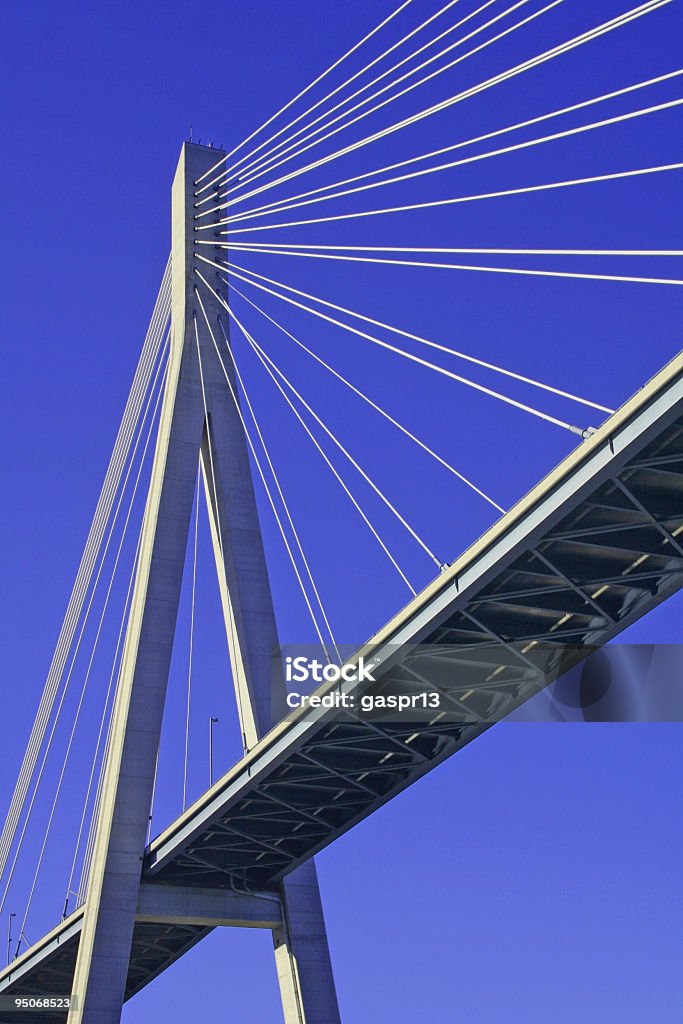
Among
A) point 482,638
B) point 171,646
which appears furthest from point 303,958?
point 482,638

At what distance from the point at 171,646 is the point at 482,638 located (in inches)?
386

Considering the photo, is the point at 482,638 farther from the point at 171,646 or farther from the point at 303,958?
the point at 303,958

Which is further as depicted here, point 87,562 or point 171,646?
point 87,562

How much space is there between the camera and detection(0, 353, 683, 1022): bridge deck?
20.0 m

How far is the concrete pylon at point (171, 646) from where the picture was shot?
104ft

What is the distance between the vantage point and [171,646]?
107 ft

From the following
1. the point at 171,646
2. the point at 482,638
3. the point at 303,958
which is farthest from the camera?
the point at 303,958

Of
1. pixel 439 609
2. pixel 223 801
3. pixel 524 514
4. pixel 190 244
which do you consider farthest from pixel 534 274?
pixel 190 244

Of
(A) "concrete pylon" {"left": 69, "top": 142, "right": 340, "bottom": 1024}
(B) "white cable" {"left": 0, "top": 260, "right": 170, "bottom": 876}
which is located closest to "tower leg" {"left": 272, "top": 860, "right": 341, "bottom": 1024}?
(A) "concrete pylon" {"left": 69, "top": 142, "right": 340, "bottom": 1024}

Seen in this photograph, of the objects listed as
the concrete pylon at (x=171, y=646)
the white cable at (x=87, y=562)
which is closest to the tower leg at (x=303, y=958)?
the concrete pylon at (x=171, y=646)

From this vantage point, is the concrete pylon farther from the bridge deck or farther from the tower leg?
the bridge deck

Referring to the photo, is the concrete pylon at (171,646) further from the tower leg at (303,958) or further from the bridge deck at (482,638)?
the bridge deck at (482,638)

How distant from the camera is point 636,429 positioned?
734 inches

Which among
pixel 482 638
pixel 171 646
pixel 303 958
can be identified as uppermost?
pixel 171 646
